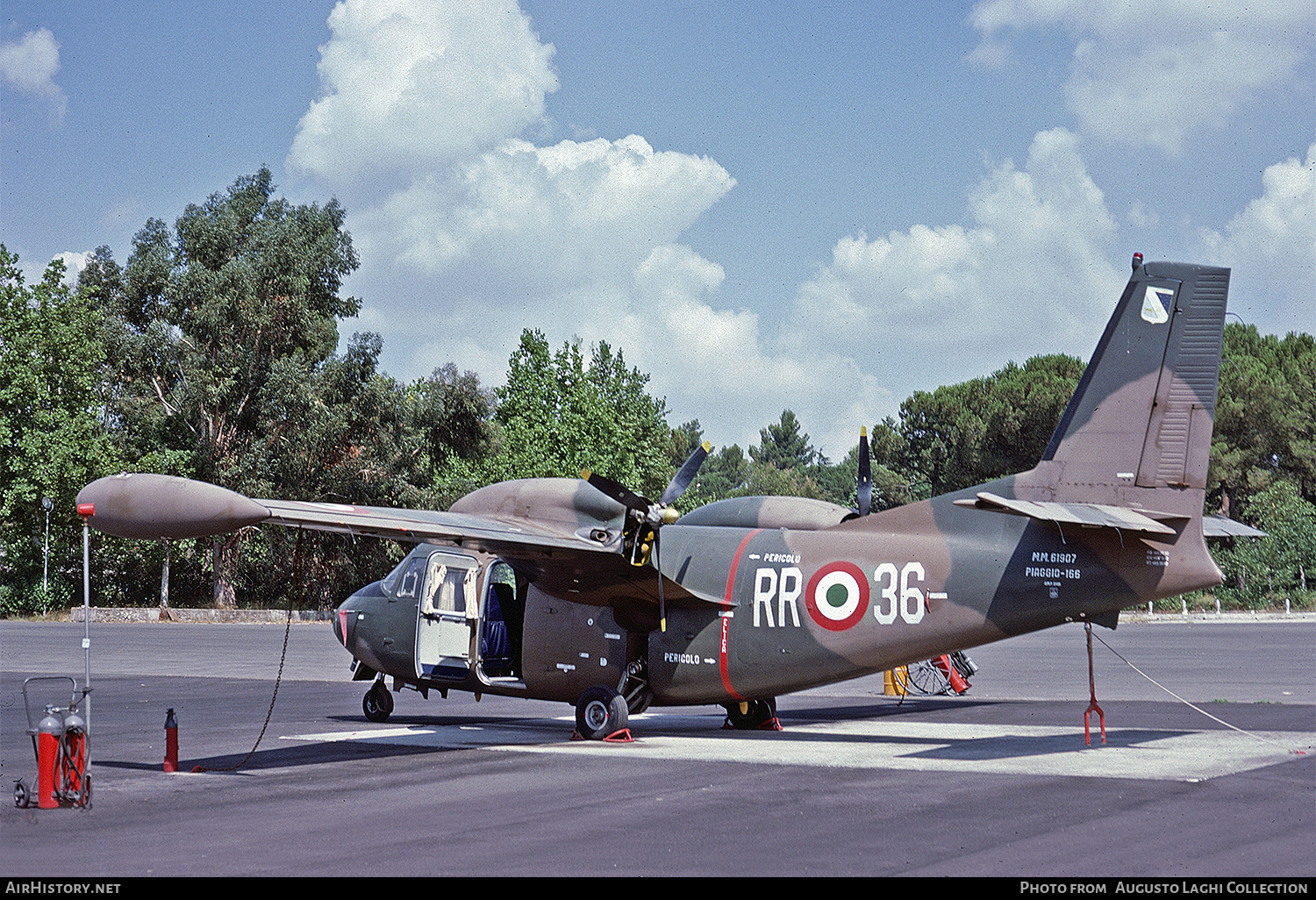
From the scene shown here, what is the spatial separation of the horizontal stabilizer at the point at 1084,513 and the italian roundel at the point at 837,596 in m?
1.91

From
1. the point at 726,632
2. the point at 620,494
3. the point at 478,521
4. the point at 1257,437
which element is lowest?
the point at 726,632

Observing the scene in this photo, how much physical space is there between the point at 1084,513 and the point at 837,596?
374 centimetres

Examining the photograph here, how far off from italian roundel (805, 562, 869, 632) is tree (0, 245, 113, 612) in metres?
54.6

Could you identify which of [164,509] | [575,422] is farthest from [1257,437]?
[164,509]

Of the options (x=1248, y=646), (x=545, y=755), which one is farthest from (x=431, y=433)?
(x=545, y=755)

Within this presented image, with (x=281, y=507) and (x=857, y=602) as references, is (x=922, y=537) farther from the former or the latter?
(x=281, y=507)

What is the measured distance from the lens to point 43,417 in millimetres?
62406

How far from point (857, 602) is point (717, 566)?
2.34 meters

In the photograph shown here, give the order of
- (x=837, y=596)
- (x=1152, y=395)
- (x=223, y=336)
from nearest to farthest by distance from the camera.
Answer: (x=1152, y=395)
(x=837, y=596)
(x=223, y=336)

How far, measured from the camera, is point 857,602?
1739cm

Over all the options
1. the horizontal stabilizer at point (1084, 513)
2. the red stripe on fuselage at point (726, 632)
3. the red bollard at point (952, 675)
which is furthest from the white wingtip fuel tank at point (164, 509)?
the red bollard at point (952, 675)

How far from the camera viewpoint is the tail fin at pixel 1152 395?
16.4m

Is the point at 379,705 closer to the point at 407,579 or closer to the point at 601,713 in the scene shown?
the point at 407,579

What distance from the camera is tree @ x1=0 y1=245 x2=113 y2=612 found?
203ft
